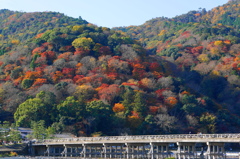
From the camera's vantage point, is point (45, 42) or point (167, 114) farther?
point (45, 42)

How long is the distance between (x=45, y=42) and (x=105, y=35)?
21.1 m

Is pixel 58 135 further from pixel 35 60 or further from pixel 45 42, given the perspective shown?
pixel 45 42

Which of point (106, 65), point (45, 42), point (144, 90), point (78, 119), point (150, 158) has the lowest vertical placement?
point (150, 158)

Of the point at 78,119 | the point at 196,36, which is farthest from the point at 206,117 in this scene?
the point at 196,36

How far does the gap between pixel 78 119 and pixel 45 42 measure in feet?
147

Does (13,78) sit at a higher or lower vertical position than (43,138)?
higher

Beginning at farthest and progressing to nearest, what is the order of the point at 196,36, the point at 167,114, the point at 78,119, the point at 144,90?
the point at 196,36 → the point at 144,90 → the point at 167,114 → the point at 78,119

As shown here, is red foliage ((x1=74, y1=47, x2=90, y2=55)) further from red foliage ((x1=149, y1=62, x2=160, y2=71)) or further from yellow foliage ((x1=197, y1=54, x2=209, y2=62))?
yellow foliage ((x1=197, y1=54, x2=209, y2=62))

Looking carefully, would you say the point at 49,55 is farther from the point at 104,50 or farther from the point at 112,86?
the point at 112,86

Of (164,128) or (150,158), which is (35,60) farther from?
(150,158)

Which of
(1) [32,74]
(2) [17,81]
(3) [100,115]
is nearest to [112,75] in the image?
(1) [32,74]

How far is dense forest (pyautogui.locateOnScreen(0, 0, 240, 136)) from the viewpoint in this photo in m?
92.3

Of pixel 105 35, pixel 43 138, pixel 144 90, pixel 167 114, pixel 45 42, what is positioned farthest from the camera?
pixel 105 35

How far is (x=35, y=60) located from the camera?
11869cm
